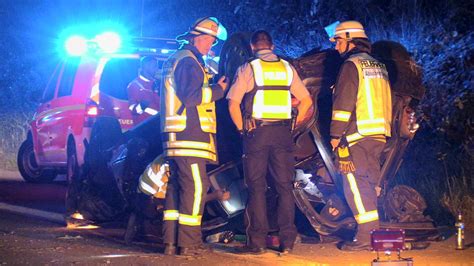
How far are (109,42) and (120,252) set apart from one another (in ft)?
16.9

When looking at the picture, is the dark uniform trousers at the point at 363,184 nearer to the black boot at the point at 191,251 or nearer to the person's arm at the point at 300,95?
the person's arm at the point at 300,95

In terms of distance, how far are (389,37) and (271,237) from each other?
414 cm

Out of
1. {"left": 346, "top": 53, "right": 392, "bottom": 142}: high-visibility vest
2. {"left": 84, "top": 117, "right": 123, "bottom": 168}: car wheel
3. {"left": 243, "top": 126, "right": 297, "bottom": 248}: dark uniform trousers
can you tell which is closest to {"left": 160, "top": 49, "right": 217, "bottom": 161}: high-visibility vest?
{"left": 243, "top": 126, "right": 297, "bottom": 248}: dark uniform trousers

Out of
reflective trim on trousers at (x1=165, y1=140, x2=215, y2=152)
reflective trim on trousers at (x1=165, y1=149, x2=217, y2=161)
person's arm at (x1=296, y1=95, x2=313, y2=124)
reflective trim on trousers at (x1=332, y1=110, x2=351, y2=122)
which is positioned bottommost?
reflective trim on trousers at (x1=165, y1=149, x2=217, y2=161)

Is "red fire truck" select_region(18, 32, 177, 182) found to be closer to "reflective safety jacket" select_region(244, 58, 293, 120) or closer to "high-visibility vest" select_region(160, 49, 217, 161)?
"high-visibility vest" select_region(160, 49, 217, 161)

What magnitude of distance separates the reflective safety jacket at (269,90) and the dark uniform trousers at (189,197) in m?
0.68

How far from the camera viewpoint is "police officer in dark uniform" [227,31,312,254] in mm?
8133

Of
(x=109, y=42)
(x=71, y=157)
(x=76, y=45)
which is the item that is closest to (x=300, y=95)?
(x=109, y=42)

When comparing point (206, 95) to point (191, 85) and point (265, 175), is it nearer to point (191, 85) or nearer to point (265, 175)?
point (191, 85)

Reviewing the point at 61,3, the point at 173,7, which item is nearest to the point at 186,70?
the point at 173,7

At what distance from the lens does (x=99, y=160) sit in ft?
34.5

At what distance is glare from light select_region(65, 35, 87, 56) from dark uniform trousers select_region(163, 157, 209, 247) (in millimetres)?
5198

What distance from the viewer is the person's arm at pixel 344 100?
814 centimetres

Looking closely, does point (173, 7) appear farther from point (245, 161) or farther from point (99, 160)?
point (245, 161)
